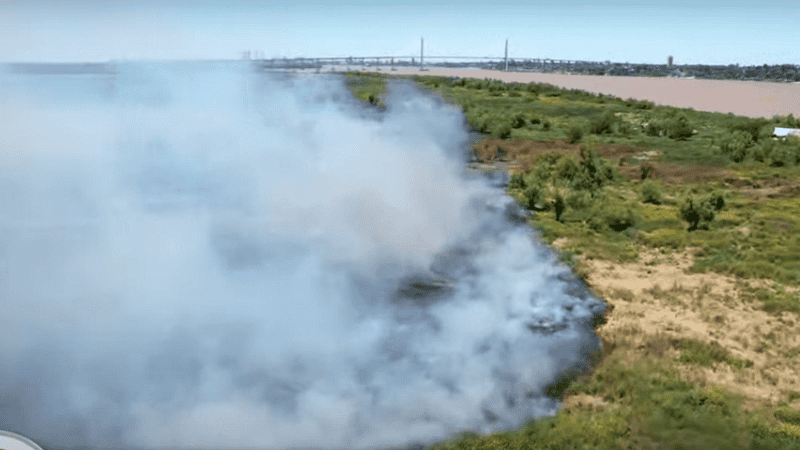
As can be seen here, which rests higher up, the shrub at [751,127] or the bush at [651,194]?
the shrub at [751,127]

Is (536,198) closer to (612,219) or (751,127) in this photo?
(612,219)

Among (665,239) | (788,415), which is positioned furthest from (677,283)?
(788,415)

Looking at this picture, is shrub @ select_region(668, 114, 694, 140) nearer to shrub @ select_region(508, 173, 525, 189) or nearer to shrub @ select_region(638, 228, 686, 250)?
shrub @ select_region(508, 173, 525, 189)

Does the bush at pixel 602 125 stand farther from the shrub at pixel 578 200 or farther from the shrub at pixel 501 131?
the shrub at pixel 578 200

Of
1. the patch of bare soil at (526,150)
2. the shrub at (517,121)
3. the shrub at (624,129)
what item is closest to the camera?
the patch of bare soil at (526,150)

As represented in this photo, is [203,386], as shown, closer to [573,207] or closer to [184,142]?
[573,207]

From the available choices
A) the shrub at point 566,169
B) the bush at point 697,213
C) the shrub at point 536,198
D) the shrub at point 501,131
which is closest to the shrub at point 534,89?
the shrub at point 501,131
